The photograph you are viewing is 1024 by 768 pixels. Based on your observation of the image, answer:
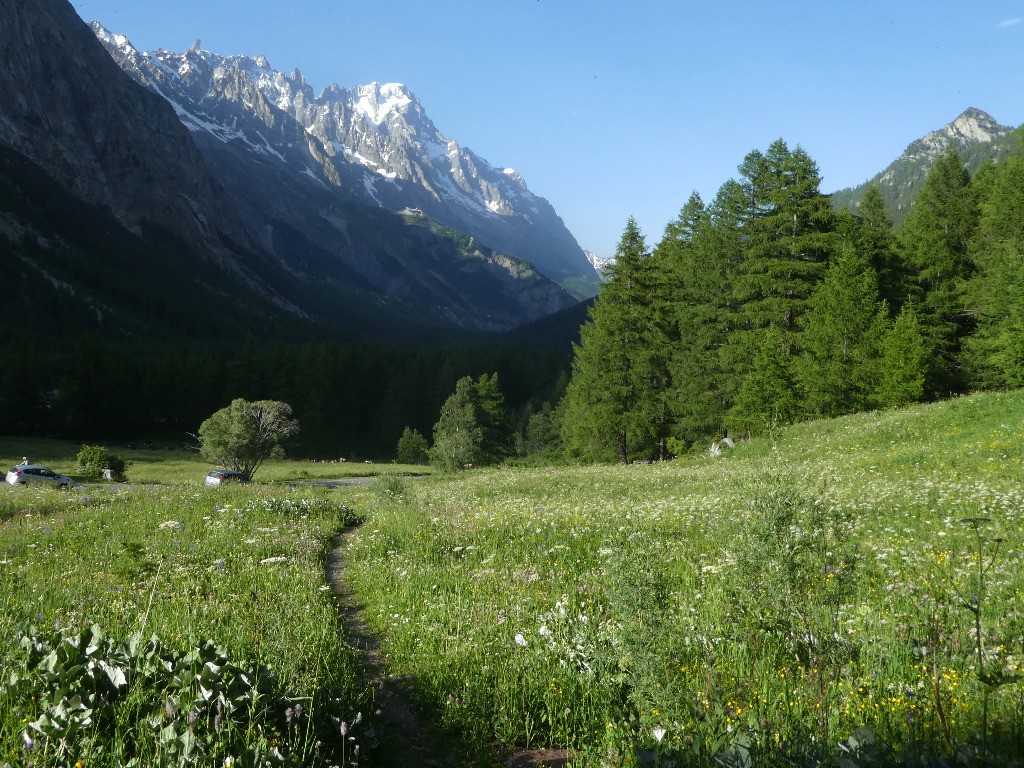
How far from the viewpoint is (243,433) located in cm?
Answer: 5025

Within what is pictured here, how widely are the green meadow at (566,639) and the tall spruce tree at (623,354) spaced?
2657 centimetres

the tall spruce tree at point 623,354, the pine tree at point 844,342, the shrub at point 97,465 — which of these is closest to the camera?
the pine tree at point 844,342

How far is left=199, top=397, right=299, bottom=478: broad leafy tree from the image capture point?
50.3 m

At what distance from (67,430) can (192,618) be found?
9677 centimetres

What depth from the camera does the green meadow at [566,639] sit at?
3.73m

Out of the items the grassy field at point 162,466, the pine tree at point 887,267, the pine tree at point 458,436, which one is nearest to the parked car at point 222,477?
the grassy field at point 162,466

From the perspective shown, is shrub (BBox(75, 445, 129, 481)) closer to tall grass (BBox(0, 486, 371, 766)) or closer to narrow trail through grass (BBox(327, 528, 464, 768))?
tall grass (BBox(0, 486, 371, 766))

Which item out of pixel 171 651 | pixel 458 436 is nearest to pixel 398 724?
pixel 171 651

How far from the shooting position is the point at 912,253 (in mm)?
42406

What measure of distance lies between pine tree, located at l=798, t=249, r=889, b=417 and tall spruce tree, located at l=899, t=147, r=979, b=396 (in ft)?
14.2

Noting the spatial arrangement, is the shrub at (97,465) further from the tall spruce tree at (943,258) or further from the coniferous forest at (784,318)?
the tall spruce tree at (943,258)

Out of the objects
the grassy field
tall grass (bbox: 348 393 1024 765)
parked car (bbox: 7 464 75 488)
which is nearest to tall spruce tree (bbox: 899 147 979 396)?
tall grass (bbox: 348 393 1024 765)

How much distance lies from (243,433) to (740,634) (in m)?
50.7

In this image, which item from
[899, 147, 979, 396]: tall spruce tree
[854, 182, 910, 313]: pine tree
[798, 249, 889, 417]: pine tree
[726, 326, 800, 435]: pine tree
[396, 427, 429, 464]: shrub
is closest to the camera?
[798, 249, 889, 417]: pine tree
